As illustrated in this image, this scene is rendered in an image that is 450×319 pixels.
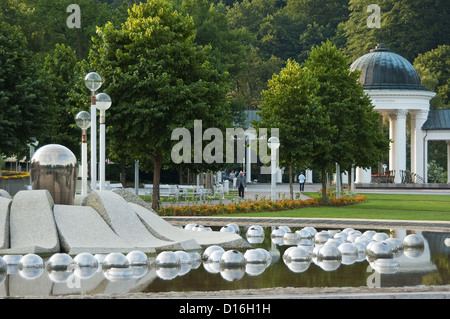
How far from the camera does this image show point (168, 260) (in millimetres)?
14289

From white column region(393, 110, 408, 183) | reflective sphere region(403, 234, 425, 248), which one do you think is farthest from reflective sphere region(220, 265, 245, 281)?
white column region(393, 110, 408, 183)

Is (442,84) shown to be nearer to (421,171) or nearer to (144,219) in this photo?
(421,171)

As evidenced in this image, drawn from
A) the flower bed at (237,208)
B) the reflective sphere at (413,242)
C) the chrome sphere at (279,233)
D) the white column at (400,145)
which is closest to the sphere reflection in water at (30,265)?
the chrome sphere at (279,233)

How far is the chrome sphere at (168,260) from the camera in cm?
1423

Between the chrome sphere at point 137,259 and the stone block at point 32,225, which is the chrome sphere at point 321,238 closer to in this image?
the chrome sphere at point 137,259

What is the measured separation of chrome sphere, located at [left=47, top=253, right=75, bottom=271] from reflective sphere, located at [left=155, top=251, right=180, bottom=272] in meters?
1.51

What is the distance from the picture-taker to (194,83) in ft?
99.8

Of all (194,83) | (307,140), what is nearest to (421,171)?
(307,140)

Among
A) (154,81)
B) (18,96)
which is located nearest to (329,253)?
(154,81)

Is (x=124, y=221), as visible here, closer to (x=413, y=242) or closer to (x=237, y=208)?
(x=413, y=242)

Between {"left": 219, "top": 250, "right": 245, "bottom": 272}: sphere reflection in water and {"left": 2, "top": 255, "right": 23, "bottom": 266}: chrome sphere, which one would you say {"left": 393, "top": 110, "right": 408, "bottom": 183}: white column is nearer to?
{"left": 219, "top": 250, "right": 245, "bottom": 272}: sphere reflection in water

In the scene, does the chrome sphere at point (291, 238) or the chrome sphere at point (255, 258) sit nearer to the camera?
the chrome sphere at point (255, 258)
